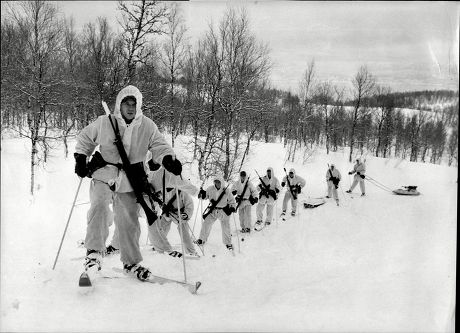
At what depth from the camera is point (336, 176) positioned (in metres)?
2.16

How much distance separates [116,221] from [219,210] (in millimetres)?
1211

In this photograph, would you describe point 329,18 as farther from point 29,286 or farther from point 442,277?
point 29,286

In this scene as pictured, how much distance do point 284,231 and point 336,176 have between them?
65 centimetres

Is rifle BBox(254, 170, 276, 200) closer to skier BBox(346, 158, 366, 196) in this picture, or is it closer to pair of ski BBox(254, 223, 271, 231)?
pair of ski BBox(254, 223, 271, 231)

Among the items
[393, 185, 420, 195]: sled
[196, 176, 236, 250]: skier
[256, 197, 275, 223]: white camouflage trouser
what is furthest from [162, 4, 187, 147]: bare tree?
[393, 185, 420, 195]: sled

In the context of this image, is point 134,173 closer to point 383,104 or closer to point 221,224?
point 221,224

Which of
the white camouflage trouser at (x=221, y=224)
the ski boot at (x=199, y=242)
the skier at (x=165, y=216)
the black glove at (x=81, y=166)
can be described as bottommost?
the ski boot at (x=199, y=242)

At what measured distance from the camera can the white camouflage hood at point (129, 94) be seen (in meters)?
1.62

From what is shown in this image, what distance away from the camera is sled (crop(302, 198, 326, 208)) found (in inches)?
89.1

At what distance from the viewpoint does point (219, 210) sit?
2.80m

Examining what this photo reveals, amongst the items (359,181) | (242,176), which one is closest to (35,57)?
(242,176)

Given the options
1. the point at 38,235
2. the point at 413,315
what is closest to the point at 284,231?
the point at 413,315

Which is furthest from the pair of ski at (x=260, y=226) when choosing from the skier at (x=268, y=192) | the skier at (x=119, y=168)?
the skier at (x=119, y=168)

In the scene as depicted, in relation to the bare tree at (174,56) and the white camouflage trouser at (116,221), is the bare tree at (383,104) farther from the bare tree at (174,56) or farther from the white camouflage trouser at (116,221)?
the white camouflage trouser at (116,221)
